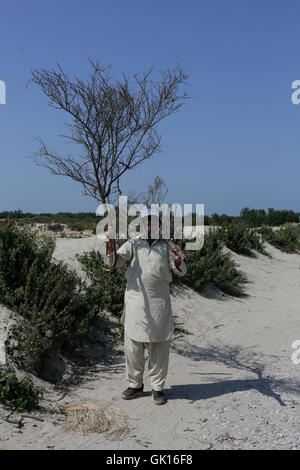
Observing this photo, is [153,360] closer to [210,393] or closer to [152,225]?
[210,393]

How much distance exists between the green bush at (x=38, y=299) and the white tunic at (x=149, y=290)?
1292 mm

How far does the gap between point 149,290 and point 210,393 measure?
4.73ft

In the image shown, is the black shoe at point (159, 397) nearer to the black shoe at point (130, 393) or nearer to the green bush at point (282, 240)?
the black shoe at point (130, 393)

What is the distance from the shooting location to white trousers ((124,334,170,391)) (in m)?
4.84

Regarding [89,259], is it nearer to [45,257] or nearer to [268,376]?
[45,257]

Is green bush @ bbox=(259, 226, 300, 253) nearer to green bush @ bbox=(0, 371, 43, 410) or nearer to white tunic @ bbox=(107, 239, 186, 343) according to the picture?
white tunic @ bbox=(107, 239, 186, 343)

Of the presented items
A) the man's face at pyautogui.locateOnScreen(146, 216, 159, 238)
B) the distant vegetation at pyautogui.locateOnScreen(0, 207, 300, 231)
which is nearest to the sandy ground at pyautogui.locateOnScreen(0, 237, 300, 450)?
the man's face at pyautogui.locateOnScreen(146, 216, 159, 238)

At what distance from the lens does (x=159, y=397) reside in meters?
4.84

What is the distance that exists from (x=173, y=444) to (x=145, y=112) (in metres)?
3.87

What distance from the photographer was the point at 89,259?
29.5 ft

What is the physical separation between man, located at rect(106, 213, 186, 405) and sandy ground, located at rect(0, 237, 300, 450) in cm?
41

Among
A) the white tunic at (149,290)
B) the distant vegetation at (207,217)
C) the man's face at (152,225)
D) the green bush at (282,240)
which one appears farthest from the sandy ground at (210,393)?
the distant vegetation at (207,217)

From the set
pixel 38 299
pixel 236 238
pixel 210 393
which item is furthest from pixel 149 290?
pixel 236 238

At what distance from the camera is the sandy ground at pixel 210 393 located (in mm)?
3961
